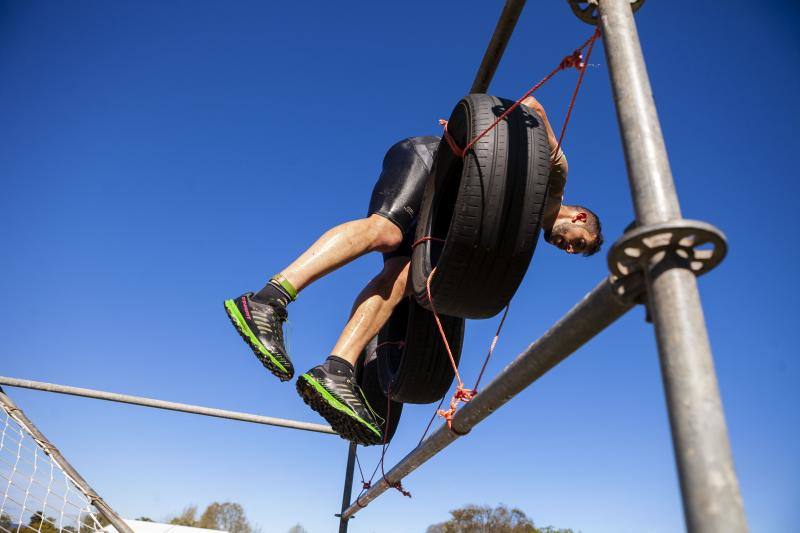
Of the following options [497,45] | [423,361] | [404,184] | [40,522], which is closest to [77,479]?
[40,522]

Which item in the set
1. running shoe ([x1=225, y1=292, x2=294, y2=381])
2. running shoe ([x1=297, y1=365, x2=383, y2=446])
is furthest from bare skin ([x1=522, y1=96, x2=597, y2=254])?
running shoe ([x1=225, y1=292, x2=294, y2=381])

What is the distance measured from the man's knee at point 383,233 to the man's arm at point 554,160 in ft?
2.54

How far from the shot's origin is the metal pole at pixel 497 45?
2289 mm

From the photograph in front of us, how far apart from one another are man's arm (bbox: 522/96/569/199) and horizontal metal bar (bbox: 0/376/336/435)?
315 cm

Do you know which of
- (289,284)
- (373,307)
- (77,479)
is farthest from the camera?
(77,479)

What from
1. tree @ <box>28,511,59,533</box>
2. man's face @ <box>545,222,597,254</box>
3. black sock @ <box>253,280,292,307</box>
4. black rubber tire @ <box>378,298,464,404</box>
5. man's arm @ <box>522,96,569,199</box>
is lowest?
tree @ <box>28,511,59,533</box>

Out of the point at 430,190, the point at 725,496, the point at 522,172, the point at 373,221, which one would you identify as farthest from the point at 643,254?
the point at 430,190

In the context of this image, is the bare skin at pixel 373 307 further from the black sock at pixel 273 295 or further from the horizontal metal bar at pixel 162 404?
the horizontal metal bar at pixel 162 404

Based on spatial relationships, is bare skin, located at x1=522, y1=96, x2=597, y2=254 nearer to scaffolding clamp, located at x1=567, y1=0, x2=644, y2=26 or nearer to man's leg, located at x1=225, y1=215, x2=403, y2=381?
man's leg, located at x1=225, y1=215, x2=403, y2=381

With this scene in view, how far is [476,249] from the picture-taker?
2.00 m

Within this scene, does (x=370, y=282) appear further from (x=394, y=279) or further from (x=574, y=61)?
(x=574, y=61)

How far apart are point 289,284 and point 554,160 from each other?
1.28 meters

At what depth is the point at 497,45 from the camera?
258cm

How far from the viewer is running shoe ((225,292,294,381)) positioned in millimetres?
1813
